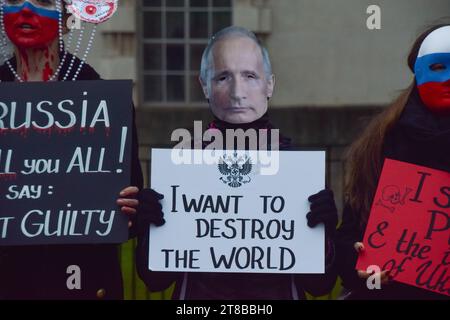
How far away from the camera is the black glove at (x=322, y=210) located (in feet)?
15.1

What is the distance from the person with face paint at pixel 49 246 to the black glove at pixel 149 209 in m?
0.04

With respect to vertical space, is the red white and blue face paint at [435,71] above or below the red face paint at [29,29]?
below

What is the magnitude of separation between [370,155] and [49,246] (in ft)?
5.26

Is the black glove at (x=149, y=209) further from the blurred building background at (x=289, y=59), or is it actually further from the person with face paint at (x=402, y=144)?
the person with face paint at (x=402, y=144)

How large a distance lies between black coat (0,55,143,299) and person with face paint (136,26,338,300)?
174 millimetres

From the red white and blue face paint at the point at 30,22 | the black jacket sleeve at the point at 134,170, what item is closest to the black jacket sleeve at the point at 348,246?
the black jacket sleeve at the point at 134,170

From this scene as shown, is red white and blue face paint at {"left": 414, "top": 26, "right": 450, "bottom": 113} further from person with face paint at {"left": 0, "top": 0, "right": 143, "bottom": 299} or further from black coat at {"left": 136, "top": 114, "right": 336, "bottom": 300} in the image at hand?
person with face paint at {"left": 0, "top": 0, "right": 143, "bottom": 299}

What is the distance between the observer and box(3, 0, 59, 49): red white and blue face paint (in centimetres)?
464

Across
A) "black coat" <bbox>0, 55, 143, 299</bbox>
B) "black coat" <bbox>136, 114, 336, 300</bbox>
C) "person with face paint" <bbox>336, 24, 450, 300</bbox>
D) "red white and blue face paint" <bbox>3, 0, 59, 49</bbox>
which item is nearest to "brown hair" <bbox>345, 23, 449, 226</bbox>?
"person with face paint" <bbox>336, 24, 450, 300</bbox>

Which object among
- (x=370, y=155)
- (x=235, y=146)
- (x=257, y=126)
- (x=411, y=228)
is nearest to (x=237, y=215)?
(x=235, y=146)

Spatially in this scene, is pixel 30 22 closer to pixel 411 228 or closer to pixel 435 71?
pixel 435 71

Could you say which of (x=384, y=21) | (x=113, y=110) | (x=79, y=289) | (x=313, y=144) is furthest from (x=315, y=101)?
(x=79, y=289)

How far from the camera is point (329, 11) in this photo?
5.16 metres

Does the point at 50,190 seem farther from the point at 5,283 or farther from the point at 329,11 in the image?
the point at 329,11
